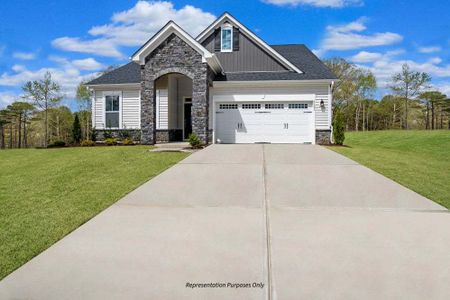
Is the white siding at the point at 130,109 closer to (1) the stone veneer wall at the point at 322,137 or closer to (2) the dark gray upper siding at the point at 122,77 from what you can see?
(2) the dark gray upper siding at the point at 122,77

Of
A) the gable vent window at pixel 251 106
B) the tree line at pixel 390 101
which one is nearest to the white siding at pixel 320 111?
the gable vent window at pixel 251 106

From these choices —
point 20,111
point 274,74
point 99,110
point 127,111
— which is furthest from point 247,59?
point 20,111

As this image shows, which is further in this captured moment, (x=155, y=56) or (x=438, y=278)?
(x=155, y=56)

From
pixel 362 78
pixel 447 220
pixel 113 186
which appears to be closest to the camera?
pixel 447 220

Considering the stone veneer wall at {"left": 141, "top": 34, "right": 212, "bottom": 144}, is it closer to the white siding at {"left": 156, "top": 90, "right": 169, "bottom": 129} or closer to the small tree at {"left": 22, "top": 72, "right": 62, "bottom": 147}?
the white siding at {"left": 156, "top": 90, "right": 169, "bottom": 129}

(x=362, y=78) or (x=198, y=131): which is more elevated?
(x=362, y=78)

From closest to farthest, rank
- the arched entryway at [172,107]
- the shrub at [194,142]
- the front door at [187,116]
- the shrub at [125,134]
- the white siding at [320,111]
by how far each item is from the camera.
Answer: the shrub at [194,142], the white siding at [320,111], the arched entryway at [172,107], the shrub at [125,134], the front door at [187,116]

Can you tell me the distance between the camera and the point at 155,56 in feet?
51.1

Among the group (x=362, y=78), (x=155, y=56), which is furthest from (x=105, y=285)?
(x=362, y=78)

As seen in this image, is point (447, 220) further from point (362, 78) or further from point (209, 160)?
point (362, 78)

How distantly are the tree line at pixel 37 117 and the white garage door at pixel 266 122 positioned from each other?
12.2 meters

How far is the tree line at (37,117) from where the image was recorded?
85.3ft

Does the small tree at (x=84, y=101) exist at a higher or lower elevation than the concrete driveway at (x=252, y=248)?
higher

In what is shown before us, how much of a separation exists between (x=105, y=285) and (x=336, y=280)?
2244mm
